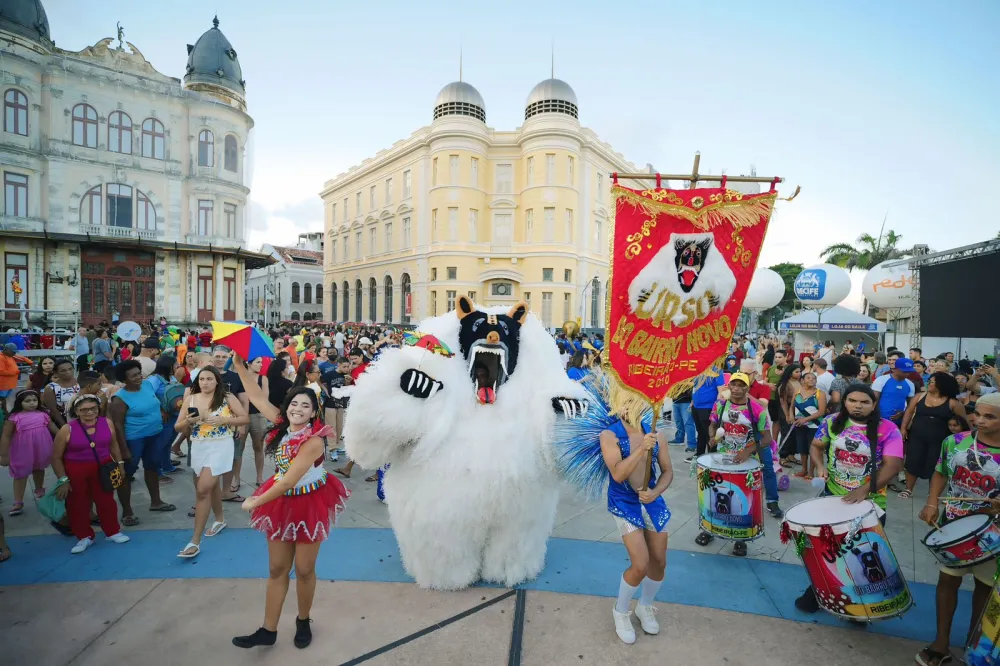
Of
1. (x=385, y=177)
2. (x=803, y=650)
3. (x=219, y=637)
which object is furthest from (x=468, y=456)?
(x=385, y=177)

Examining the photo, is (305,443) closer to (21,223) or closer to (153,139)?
(21,223)

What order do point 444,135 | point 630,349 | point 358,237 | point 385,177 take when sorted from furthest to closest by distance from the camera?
point 358,237 < point 385,177 < point 444,135 < point 630,349

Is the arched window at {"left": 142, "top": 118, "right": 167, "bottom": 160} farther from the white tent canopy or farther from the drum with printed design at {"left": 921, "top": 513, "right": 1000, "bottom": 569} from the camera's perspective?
the drum with printed design at {"left": 921, "top": 513, "right": 1000, "bottom": 569}

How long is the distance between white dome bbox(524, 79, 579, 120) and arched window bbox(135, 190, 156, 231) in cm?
2257

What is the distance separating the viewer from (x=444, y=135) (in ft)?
104

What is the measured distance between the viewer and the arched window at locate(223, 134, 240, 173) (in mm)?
26141

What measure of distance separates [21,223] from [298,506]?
89.7ft

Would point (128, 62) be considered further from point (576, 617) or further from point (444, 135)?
point (576, 617)

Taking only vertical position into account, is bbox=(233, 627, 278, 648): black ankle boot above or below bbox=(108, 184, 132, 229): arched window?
below

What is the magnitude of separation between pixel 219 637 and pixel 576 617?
2.28 m

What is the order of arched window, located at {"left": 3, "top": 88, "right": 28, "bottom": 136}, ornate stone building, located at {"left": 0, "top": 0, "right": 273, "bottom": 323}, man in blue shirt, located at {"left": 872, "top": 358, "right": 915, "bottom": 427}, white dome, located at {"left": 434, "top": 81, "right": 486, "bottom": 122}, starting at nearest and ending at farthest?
man in blue shirt, located at {"left": 872, "top": 358, "right": 915, "bottom": 427} → arched window, located at {"left": 3, "top": 88, "right": 28, "bottom": 136} → ornate stone building, located at {"left": 0, "top": 0, "right": 273, "bottom": 323} → white dome, located at {"left": 434, "top": 81, "right": 486, "bottom": 122}

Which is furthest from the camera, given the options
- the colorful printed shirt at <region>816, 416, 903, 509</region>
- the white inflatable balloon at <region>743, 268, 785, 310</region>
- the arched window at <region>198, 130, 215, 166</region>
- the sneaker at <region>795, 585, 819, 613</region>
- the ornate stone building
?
the arched window at <region>198, 130, 215, 166</region>

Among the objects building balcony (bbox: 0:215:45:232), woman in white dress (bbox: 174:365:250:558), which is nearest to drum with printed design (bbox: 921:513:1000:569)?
woman in white dress (bbox: 174:365:250:558)

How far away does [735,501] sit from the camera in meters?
3.93
